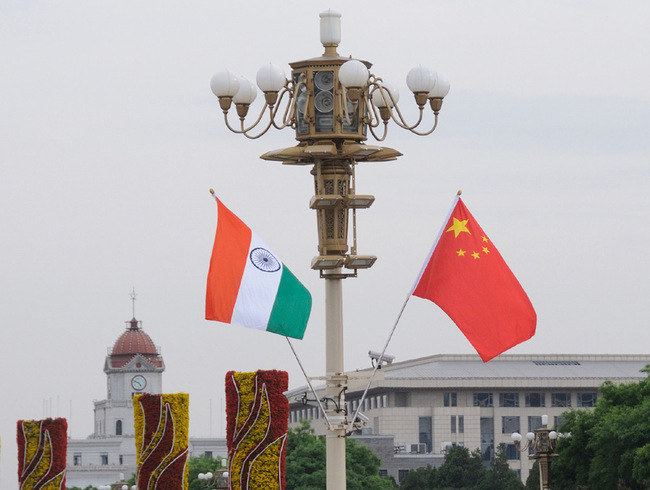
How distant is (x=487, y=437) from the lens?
116 meters

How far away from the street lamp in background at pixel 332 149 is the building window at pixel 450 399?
320ft

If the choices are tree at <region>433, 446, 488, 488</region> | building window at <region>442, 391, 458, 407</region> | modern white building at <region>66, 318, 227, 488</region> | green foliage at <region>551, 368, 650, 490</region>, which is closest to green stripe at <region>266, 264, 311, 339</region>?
green foliage at <region>551, 368, 650, 490</region>

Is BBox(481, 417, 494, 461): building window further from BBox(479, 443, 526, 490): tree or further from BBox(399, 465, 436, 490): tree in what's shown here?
BBox(479, 443, 526, 490): tree

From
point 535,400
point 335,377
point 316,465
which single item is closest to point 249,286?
point 335,377

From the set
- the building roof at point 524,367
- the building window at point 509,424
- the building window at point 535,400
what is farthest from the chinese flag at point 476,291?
the building window at point 535,400

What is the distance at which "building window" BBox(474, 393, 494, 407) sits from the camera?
Answer: 383 ft

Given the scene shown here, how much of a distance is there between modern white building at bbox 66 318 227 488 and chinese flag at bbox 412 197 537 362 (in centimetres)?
12113

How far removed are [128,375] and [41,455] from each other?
124 metres

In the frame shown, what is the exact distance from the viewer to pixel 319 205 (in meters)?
19.2

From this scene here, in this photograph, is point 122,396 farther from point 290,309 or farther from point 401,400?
point 290,309

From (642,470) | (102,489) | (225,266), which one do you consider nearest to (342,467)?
(225,266)

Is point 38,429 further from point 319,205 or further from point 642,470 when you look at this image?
point 642,470

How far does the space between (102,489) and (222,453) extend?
82.4 metres

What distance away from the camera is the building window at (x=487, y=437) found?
115m
